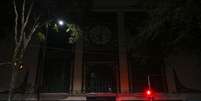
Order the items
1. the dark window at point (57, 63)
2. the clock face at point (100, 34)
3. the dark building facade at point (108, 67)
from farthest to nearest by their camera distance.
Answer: the clock face at point (100, 34)
the dark window at point (57, 63)
the dark building facade at point (108, 67)

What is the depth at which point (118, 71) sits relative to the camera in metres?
13.9

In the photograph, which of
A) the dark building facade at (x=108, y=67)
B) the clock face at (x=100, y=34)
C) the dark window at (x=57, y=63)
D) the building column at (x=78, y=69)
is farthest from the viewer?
the clock face at (x=100, y=34)

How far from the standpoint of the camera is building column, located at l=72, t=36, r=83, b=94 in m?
13.4

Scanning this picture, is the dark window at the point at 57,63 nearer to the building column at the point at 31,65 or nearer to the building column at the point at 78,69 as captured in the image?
the building column at the point at 78,69

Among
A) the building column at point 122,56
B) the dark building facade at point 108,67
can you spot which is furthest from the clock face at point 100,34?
the building column at point 122,56

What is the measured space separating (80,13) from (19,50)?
3.76 metres

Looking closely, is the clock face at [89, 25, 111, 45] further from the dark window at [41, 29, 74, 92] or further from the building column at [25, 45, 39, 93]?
the building column at [25, 45, 39, 93]

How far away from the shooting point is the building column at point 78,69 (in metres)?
13.4

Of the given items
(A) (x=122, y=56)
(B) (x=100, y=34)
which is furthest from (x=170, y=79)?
(B) (x=100, y=34)

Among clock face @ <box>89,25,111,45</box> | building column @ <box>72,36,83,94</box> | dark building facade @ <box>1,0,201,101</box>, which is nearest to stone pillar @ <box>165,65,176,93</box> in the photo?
dark building facade @ <box>1,0,201,101</box>

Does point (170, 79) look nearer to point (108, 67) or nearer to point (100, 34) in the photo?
point (108, 67)

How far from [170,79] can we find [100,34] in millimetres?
4615

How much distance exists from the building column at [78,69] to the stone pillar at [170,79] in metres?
4.62

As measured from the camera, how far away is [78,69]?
45.6 feet
